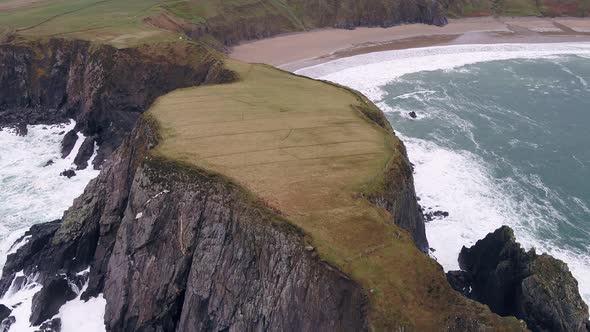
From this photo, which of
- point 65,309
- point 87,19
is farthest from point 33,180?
point 87,19

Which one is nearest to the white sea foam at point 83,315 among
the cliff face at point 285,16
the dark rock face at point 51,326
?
the dark rock face at point 51,326

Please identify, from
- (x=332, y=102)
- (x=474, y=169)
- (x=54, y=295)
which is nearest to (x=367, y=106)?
(x=332, y=102)

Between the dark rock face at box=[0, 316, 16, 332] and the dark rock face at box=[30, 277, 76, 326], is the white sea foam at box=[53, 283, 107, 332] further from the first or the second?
the dark rock face at box=[0, 316, 16, 332]

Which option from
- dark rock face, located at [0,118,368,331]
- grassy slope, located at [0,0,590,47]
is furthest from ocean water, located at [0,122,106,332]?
grassy slope, located at [0,0,590,47]

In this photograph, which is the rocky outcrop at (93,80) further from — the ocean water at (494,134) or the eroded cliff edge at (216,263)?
the ocean water at (494,134)

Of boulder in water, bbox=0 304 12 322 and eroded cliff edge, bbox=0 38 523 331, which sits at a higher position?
eroded cliff edge, bbox=0 38 523 331

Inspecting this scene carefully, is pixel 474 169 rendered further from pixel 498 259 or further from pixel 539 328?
pixel 539 328

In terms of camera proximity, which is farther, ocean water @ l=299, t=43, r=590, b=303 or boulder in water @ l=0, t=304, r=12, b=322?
ocean water @ l=299, t=43, r=590, b=303
